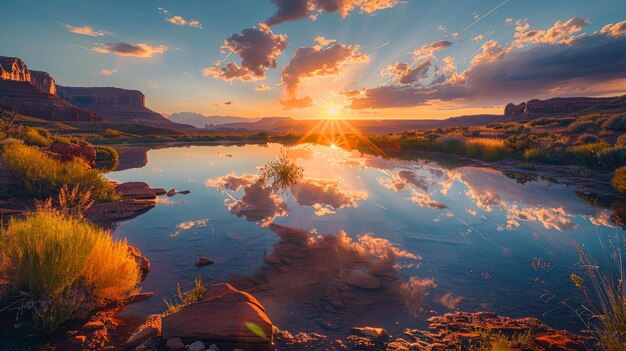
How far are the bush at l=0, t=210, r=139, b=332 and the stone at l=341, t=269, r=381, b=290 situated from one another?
152 inches

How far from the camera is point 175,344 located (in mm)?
3855

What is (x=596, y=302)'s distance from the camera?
5234 mm

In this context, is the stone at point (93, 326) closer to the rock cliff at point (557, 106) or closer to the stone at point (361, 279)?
the stone at point (361, 279)

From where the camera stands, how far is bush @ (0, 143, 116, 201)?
1073 centimetres

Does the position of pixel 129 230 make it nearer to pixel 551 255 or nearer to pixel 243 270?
pixel 243 270

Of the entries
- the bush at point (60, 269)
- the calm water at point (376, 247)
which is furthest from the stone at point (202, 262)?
the bush at point (60, 269)

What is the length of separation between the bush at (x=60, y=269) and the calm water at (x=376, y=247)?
2.13ft

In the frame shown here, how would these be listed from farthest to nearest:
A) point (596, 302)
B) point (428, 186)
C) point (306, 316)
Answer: point (428, 186), point (596, 302), point (306, 316)

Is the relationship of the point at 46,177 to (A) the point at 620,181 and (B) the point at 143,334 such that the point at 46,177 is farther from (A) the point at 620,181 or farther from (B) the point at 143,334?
(A) the point at 620,181

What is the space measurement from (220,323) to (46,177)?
1094 cm

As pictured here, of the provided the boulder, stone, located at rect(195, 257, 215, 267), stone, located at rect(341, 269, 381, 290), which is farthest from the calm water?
the boulder

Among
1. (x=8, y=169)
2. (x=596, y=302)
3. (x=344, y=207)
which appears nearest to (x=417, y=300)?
(x=596, y=302)

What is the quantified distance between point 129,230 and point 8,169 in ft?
20.8

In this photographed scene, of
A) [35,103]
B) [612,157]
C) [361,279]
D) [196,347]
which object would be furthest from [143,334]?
[35,103]
